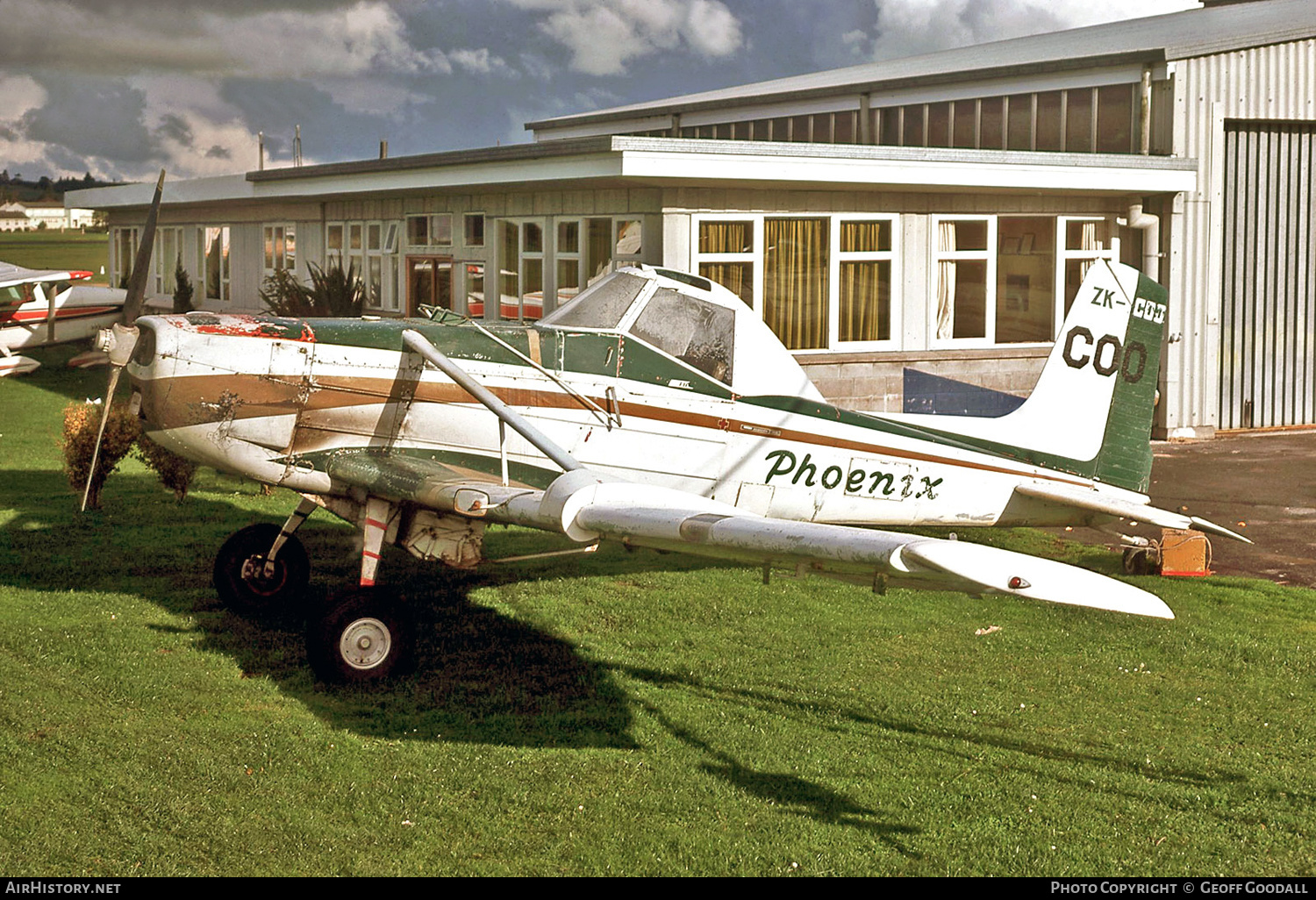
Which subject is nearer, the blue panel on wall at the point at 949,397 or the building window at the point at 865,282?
the building window at the point at 865,282

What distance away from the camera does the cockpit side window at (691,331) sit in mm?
9422

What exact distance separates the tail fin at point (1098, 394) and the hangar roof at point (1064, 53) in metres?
11.1

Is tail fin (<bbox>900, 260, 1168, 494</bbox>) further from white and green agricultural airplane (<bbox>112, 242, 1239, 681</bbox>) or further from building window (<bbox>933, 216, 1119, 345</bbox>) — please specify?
building window (<bbox>933, 216, 1119, 345</bbox>)

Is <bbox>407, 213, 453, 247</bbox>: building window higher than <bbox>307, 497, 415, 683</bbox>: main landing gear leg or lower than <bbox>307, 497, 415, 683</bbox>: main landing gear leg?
higher

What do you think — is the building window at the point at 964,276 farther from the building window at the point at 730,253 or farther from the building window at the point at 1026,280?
the building window at the point at 730,253

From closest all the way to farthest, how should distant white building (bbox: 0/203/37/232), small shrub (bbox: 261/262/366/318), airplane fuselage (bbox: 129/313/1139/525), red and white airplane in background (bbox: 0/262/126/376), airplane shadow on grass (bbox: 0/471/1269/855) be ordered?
1. airplane shadow on grass (bbox: 0/471/1269/855)
2. airplane fuselage (bbox: 129/313/1139/525)
3. small shrub (bbox: 261/262/366/318)
4. red and white airplane in background (bbox: 0/262/126/376)
5. distant white building (bbox: 0/203/37/232)

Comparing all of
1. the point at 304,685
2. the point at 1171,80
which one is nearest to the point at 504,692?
the point at 304,685

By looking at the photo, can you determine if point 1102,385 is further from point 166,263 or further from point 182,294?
point 166,263

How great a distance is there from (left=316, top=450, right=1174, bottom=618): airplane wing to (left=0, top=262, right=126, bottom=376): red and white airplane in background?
65.5 ft

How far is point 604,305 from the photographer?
943 centimetres

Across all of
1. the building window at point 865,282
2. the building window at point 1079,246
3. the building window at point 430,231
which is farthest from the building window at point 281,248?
the building window at point 1079,246

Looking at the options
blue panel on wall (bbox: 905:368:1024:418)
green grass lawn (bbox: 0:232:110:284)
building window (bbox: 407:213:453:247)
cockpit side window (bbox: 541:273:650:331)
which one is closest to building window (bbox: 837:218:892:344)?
blue panel on wall (bbox: 905:368:1024:418)

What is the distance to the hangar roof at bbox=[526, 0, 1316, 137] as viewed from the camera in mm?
20969

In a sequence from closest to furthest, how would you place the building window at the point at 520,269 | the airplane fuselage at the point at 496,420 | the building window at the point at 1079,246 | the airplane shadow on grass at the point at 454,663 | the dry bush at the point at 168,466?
the airplane shadow on grass at the point at 454,663, the airplane fuselage at the point at 496,420, the dry bush at the point at 168,466, the building window at the point at 520,269, the building window at the point at 1079,246
